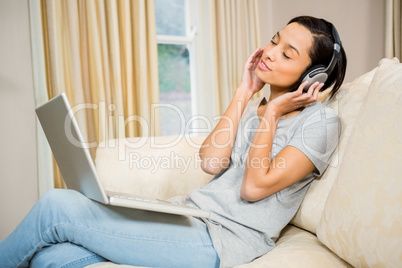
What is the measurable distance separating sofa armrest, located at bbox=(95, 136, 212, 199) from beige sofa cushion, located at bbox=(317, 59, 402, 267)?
2.30 ft

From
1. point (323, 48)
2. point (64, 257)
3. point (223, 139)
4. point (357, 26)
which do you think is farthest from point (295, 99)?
point (357, 26)

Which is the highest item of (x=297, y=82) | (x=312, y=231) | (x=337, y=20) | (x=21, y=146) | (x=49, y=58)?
(x=337, y=20)

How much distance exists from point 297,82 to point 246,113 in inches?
9.5

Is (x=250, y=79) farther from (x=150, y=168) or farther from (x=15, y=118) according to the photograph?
(x=15, y=118)

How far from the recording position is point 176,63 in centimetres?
282

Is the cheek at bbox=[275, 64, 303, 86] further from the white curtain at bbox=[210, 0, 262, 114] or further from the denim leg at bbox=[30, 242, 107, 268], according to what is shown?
the white curtain at bbox=[210, 0, 262, 114]

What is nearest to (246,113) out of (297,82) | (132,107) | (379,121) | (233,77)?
(297,82)

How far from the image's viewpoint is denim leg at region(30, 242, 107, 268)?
87 cm

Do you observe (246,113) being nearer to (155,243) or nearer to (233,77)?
(155,243)

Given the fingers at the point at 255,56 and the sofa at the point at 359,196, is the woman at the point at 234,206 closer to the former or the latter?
the sofa at the point at 359,196

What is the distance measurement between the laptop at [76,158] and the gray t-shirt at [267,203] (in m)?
0.13

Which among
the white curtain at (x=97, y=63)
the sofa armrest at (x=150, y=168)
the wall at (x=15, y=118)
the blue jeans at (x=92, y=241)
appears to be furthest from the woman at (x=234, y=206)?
the wall at (x=15, y=118)

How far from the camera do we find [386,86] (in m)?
0.83

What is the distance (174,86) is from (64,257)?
→ 2.06 m
